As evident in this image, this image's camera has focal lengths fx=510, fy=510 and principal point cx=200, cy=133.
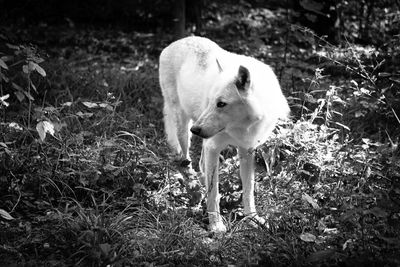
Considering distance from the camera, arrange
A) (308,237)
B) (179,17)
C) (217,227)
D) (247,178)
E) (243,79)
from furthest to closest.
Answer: (179,17)
(247,178)
(217,227)
(243,79)
(308,237)

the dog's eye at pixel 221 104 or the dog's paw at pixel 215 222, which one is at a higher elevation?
the dog's eye at pixel 221 104

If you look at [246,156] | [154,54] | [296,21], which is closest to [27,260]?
A: [246,156]

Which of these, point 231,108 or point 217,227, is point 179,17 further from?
point 217,227

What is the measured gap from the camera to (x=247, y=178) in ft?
15.0

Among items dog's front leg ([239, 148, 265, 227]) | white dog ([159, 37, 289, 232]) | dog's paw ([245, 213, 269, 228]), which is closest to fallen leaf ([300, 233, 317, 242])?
dog's paw ([245, 213, 269, 228])

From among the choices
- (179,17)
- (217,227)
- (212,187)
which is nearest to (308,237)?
(217,227)

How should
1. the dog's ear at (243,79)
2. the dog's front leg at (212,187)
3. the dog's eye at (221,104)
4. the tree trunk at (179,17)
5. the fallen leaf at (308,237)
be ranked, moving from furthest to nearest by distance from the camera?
1. the tree trunk at (179,17)
2. the dog's front leg at (212,187)
3. the dog's eye at (221,104)
4. the dog's ear at (243,79)
5. the fallen leaf at (308,237)

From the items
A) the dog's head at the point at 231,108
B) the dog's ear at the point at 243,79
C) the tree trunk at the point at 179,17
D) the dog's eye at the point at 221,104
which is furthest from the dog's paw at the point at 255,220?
the tree trunk at the point at 179,17

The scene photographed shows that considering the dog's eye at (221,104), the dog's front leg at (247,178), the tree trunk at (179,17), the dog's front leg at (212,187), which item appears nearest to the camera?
the dog's eye at (221,104)

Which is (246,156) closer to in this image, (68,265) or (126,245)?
(126,245)

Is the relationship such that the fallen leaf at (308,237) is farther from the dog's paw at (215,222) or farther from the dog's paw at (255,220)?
the dog's paw at (215,222)

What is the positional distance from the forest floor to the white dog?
0.91 feet

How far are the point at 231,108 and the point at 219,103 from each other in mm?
103

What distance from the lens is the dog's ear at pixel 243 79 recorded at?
392cm
